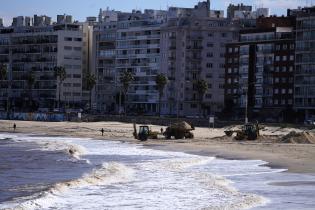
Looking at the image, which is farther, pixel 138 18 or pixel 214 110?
pixel 138 18

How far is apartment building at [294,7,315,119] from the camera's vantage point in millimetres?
117863

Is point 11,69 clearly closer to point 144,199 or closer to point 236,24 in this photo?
point 236,24

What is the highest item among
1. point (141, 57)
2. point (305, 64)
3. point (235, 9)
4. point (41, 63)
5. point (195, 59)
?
point (235, 9)

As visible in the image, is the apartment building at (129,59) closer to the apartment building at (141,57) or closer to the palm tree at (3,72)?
the apartment building at (141,57)

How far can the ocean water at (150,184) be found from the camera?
945 inches

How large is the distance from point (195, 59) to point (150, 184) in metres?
117

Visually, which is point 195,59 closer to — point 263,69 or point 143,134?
point 263,69

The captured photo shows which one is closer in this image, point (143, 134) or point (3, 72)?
point (143, 134)

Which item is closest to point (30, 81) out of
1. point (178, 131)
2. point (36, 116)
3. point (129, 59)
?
point (129, 59)

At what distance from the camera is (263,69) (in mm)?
126562

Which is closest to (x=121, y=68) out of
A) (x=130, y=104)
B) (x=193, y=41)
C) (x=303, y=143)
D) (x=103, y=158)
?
(x=130, y=104)

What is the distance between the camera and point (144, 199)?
24984 mm

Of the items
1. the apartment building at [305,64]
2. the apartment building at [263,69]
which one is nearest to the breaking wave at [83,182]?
the apartment building at [305,64]

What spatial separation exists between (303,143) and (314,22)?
58.6 meters
